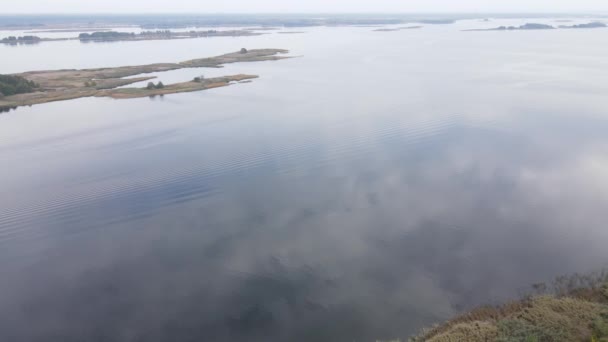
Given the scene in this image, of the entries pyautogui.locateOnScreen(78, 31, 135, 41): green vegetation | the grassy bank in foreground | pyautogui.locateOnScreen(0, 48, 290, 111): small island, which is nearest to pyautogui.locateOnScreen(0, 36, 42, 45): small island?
pyautogui.locateOnScreen(78, 31, 135, 41): green vegetation

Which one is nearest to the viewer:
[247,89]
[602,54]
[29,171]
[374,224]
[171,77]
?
[374,224]

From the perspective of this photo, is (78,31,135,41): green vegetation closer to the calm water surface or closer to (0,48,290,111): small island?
(0,48,290,111): small island

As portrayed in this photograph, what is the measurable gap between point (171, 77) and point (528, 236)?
44.4 metres

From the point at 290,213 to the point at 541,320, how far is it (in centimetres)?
966

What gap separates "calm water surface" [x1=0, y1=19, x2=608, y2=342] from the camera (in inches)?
463

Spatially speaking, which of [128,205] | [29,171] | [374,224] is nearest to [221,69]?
[29,171]

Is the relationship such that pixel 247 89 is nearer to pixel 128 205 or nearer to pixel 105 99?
pixel 105 99

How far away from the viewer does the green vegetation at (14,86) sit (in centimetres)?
3728

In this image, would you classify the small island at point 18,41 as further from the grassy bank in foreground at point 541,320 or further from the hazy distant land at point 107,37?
the grassy bank in foreground at point 541,320

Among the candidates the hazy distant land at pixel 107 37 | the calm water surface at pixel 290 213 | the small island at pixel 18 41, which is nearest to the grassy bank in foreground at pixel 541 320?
the calm water surface at pixel 290 213

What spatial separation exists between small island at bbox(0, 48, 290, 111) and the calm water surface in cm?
414

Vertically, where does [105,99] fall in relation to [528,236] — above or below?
above

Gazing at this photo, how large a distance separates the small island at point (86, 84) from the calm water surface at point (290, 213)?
163 inches

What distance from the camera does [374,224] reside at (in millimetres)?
15805
